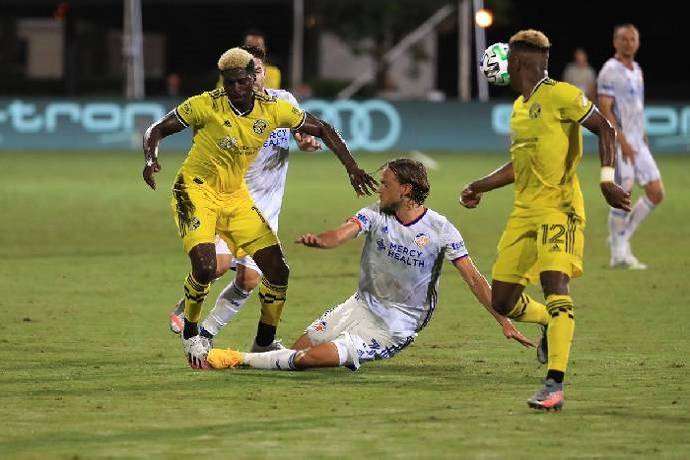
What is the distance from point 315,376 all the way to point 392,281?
75 cm

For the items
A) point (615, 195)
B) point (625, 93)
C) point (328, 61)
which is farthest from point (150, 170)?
point (328, 61)

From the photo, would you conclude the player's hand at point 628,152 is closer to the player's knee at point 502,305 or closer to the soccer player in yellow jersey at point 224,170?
the soccer player in yellow jersey at point 224,170

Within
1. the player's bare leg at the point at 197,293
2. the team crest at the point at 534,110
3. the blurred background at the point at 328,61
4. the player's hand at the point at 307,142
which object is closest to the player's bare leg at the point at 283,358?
the player's bare leg at the point at 197,293

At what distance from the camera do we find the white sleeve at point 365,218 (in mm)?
9664

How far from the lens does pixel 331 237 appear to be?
29.9 feet

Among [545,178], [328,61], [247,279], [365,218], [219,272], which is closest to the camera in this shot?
[545,178]

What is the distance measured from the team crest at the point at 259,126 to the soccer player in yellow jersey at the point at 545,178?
5.80 ft

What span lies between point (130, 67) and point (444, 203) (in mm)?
21919

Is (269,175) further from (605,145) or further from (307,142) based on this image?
(605,145)

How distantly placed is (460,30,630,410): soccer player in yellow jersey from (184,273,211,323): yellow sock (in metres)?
1.97

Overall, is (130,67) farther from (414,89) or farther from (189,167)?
(189,167)

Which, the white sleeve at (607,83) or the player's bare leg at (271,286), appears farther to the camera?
the white sleeve at (607,83)

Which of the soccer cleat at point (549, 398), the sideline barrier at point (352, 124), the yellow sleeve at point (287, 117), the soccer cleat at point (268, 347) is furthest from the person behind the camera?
the sideline barrier at point (352, 124)

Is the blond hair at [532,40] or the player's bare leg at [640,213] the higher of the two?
the blond hair at [532,40]
